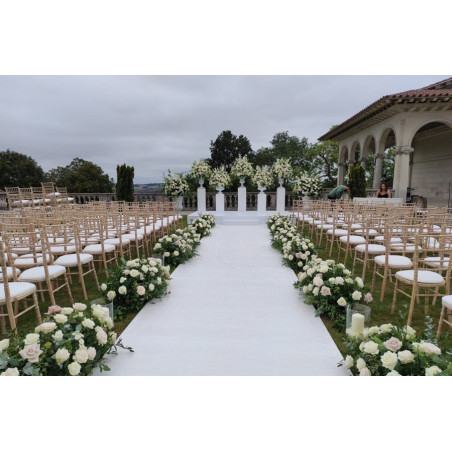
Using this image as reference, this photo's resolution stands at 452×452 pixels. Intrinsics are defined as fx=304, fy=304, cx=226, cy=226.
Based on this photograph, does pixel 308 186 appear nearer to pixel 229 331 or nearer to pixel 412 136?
pixel 412 136

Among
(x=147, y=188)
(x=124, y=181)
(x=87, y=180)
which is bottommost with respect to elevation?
(x=147, y=188)

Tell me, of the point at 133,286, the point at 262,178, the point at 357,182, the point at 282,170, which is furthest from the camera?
the point at 357,182

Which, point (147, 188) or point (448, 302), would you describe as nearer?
point (448, 302)

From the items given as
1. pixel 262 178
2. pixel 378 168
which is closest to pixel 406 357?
pixel 262 178

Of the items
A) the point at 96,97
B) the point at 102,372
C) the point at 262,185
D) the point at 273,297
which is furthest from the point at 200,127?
the point at 102,372

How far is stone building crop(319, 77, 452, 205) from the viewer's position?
1133cm

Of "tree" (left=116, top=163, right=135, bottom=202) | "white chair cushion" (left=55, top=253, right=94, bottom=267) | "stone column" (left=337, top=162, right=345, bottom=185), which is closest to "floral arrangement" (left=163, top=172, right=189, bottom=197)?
"tree" (left=116, top=163, right=135, bottom=202)

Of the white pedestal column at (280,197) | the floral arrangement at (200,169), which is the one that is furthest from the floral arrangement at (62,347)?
the white pedestal column at (280,197)

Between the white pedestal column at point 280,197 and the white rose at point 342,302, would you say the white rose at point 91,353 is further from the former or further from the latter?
the white pedestal column at point 280,197

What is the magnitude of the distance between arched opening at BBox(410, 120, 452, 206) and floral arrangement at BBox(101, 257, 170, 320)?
13842mm

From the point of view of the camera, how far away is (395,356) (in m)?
1.88

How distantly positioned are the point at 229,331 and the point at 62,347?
1.48 meters

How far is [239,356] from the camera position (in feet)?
8.27

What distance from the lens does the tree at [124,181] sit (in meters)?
12.9
